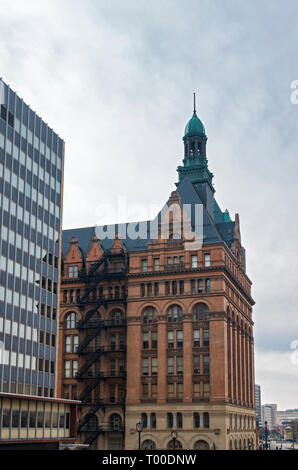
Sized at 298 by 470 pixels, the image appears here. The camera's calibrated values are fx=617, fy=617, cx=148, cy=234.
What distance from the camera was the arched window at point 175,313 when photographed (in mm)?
91000

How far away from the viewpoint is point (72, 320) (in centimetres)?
9881

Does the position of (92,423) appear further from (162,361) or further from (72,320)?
(72,320)

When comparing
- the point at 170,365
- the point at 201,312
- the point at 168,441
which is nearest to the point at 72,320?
the point at 170,365

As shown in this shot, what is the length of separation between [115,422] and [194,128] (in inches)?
2127

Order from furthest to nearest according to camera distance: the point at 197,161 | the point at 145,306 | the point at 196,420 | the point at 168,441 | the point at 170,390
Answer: the point at 197,161 → the point at 145,306 → the point at 170,390 → the point at 168,441 → the point at 196,420

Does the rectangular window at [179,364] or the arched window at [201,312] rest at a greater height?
the arched window at [201,312]

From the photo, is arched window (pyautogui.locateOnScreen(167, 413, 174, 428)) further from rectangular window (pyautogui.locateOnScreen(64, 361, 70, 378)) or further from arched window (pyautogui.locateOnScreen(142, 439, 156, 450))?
rectangular window (pyautogui.locateOnScreen(64, 361, 70, 378))

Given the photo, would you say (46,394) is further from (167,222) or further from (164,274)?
(167,222)

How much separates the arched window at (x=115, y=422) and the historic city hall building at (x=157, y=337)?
15 centimetres

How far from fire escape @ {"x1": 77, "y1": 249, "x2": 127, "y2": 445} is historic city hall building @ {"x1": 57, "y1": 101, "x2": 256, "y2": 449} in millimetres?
165

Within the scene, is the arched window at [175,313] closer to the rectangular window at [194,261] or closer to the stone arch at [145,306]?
the stone arch at [145,306]

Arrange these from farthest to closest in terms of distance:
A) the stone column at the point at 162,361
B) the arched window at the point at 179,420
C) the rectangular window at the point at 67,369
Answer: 1. the rectangular window at the point at 67,369
2. the stone column at the point at 162,361
3. the arched window at the point at 179,420

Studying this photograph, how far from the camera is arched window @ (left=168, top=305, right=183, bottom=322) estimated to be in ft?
299

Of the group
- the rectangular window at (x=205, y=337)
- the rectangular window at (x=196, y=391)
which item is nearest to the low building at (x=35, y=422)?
the rectangular window at (x=196, y=391)
